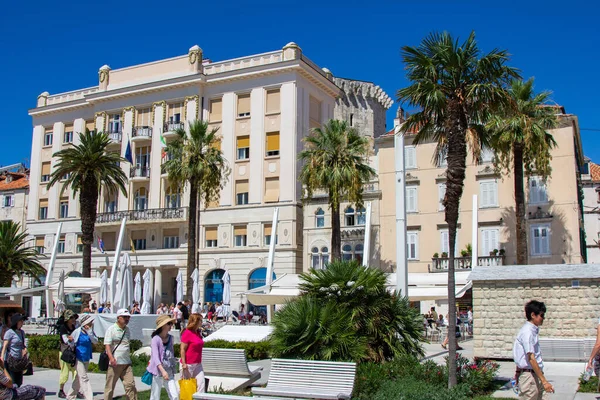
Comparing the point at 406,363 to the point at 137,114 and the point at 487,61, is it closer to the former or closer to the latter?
the point at 487,61

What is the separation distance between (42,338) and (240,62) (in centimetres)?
3169

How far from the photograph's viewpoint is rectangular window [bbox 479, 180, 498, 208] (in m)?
38.1

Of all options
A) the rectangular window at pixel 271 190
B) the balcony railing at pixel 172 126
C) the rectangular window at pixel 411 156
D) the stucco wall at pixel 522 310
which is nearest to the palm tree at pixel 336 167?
the rectangular window at pixel 411 156

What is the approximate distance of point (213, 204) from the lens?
4609cm

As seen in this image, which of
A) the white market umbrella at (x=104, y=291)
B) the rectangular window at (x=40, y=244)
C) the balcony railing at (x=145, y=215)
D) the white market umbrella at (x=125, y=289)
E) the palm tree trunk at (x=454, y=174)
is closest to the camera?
the palm tree trunk at (x=454, y=174)

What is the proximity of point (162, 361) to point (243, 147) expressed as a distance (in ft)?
121

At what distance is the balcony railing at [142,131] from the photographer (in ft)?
160

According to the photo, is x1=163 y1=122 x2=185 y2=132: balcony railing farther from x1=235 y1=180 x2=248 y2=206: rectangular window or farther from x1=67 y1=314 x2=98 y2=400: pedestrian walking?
x1=67 y1=314 x2=98 y2=400: pedestrian walking

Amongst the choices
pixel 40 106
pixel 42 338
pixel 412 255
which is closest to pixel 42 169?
pixel 40 106

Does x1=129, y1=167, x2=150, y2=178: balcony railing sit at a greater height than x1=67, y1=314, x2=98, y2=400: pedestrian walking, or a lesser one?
greater

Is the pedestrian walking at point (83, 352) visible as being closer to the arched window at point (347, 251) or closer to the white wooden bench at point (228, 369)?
the white wooden bench at point (228, 369)

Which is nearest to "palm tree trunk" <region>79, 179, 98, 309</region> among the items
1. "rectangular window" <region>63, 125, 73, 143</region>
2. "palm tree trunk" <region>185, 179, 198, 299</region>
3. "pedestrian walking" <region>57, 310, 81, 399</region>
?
"palm tree trunk" <region>185, 179, 198, 299</region>

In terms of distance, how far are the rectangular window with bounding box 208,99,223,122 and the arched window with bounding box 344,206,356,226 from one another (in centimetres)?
1238

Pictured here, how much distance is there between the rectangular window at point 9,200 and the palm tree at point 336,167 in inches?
1458
